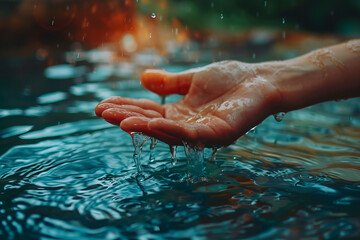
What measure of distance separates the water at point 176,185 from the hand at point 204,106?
19 centimetres

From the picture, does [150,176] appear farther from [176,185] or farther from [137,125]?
[137,125]

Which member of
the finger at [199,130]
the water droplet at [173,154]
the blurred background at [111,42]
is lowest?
the water droplet at [173,154]

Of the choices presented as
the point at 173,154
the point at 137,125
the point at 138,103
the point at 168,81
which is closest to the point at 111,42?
the point at 168,81

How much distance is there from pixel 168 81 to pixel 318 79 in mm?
1028

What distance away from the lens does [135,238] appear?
1.41 meters

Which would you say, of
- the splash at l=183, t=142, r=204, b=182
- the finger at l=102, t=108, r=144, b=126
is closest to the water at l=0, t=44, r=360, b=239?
the splash at l=183, t=142, r=204, b=182

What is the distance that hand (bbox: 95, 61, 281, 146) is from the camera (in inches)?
66.4

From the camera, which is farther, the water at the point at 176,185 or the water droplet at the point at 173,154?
the water droplet at the point at 173,154

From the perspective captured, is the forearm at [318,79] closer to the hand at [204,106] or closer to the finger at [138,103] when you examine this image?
the hand at [204,106]

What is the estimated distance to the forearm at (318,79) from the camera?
2.30 m

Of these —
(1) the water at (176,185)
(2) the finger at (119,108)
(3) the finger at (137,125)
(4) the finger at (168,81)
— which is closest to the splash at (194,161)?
(1) the water at (176,185)

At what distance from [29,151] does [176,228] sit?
144 centimetres

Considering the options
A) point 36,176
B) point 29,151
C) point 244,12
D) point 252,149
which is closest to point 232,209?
point 252,149

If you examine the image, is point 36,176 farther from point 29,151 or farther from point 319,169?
point 319,169
